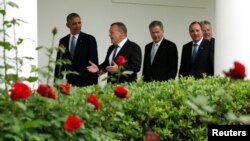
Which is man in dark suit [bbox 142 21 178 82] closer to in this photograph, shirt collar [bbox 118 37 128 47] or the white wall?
shirt collar [bbox 118 37 128 47]

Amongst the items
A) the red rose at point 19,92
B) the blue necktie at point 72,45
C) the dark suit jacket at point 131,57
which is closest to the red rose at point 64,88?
the red rose at point 19,92

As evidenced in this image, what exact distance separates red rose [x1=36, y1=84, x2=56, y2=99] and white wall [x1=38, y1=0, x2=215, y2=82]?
888cm

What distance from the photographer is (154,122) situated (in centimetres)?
573

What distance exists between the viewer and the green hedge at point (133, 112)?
3740 mm

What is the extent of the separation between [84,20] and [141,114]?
810 centimetres

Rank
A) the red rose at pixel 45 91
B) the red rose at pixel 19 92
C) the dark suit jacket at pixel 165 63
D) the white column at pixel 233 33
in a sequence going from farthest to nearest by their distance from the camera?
the dark suit jacket at pixel 165 63 → the white column at pixel 233 33 → the red rose at pixel 45 91 → the red rose at pixel 19 92

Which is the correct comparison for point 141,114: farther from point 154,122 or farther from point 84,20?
point 84,20

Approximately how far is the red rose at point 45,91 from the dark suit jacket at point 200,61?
634 centimetres

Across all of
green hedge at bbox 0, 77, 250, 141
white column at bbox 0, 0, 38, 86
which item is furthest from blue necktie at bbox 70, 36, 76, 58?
green hedge at bbox 0, 77, 250, 141

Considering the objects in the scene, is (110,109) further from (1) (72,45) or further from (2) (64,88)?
(1) (72,45)

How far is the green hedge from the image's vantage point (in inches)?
147

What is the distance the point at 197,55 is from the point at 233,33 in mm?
1037

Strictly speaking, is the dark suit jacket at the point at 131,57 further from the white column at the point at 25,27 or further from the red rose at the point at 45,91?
the red rose at the point at 45,91

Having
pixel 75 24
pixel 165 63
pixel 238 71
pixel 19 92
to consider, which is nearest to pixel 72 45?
pixel 75 24
